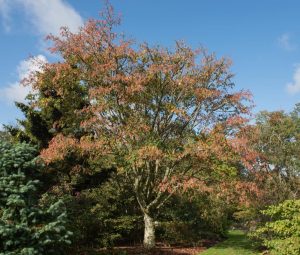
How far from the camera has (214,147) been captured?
52.3ft

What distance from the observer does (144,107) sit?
18.7 m

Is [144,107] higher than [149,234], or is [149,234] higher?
[144,107]

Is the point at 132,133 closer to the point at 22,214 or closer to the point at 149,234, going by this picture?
the point at 149,234

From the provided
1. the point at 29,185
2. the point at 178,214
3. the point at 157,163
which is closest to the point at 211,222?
the point at 178,214

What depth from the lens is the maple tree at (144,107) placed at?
53.8ft

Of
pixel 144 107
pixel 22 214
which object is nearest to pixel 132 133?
pixel 144 107

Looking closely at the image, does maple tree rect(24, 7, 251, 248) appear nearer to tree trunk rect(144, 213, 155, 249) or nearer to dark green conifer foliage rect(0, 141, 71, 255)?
tree trunk rect(144, 213, 155, 249)

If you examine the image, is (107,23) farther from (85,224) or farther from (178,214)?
(178,214)

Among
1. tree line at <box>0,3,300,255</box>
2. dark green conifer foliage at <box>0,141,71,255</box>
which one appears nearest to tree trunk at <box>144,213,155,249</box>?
tree line at <box>0,3,300,255</box>

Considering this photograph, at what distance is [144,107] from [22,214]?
1072cm

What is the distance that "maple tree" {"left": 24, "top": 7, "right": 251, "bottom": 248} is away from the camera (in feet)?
53.8

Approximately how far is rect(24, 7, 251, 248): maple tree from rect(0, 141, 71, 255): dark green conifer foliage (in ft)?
19.3

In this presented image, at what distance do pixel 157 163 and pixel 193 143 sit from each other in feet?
7.38

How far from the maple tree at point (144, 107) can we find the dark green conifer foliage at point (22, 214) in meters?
5.89
